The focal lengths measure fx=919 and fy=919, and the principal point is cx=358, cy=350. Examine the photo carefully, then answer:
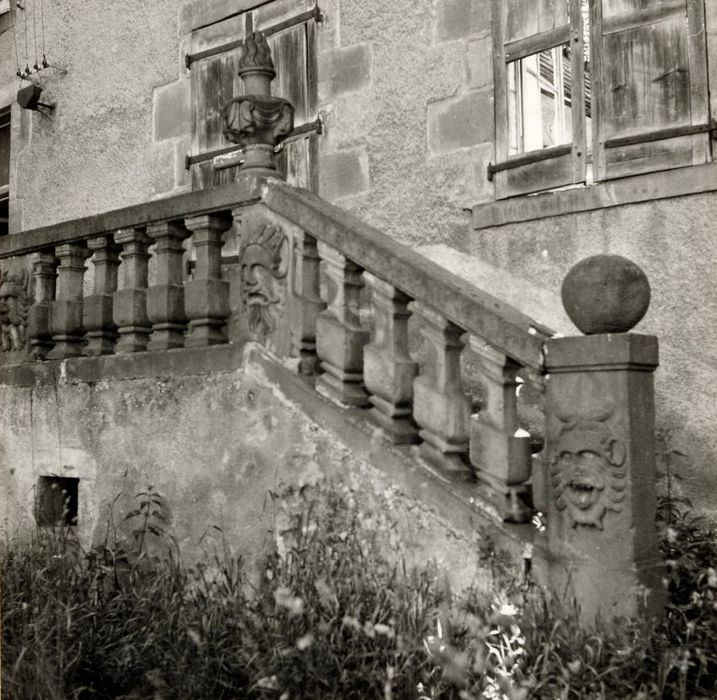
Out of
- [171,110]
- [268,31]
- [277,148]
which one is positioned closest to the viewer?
[277,148]

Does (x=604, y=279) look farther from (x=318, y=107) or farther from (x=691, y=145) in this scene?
(x=318, y=107)

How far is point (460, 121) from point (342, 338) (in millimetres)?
2423

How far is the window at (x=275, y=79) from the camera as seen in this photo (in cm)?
641

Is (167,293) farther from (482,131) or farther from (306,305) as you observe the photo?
(482,131)

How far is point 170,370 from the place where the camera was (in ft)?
13.8

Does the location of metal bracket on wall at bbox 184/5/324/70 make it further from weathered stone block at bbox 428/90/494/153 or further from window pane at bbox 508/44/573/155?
window pane at bbox 508/44/573/155

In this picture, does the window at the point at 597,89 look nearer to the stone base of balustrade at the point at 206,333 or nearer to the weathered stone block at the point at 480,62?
the weathered stone block at the point at 480,62

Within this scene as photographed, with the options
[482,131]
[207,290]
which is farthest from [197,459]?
[482,131]

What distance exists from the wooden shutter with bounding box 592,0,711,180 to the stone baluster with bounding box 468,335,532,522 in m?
2.05

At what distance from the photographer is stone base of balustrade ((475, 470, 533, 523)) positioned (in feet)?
10.4

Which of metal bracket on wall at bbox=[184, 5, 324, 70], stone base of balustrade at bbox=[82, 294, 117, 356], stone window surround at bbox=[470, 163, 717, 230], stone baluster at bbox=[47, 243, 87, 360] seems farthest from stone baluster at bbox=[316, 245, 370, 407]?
metal bracket on wall at bbox=[184, 5, 324, 70]

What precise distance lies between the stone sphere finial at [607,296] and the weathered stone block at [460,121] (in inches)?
101

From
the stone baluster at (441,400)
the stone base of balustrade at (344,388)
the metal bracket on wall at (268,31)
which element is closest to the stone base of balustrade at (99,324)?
the stone base of balustrade at (344,388)

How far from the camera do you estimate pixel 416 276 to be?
11.2 feet
